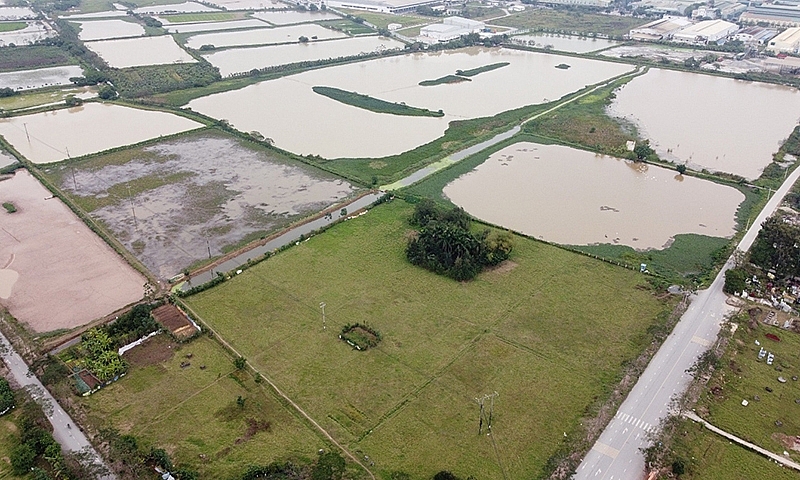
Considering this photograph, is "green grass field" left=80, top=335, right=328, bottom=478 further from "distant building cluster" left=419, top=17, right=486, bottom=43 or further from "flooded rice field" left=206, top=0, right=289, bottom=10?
"flooded rice field" left=206, top=0, right=289, bottom=10

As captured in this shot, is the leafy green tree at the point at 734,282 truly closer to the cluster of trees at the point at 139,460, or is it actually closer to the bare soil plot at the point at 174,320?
the cluster of trees at the point at 139,460

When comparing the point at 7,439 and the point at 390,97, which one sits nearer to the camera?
the point at 7,439

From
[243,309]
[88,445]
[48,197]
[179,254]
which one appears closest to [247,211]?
[179,254]

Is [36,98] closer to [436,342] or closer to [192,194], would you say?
[192,194]

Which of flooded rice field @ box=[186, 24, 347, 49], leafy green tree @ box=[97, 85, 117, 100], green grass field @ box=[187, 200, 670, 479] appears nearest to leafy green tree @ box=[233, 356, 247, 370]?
green grass field @ box=[187, 200, 670, 479]

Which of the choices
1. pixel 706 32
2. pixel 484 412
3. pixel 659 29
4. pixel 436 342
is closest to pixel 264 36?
pixel 659 29
